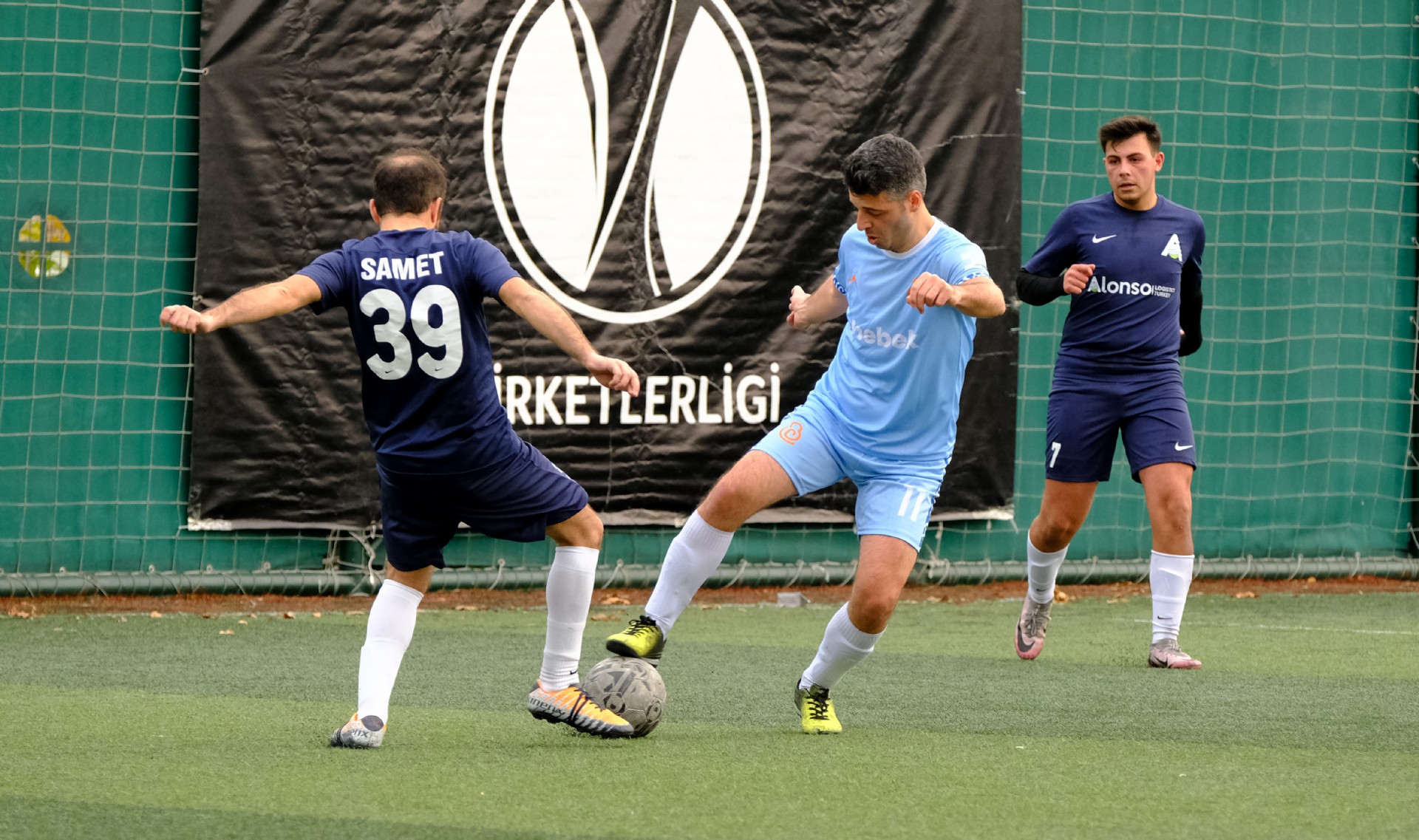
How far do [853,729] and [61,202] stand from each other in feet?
17.5

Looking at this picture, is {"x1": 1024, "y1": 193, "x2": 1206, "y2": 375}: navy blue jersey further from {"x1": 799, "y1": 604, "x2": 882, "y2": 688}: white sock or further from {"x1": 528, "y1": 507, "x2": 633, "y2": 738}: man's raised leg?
{"x1": 528, "y1": 507, "x2": 633, "y2": 738}: man's raised leg

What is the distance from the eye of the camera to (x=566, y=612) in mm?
5242

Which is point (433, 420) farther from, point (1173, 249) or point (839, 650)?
point (1173, 249)

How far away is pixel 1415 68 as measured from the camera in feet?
35.9

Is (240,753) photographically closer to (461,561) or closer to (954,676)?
(954,676)

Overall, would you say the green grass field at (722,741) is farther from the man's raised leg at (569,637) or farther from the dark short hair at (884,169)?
the dark short hair at (884,169)

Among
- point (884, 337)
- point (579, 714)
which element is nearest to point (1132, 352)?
point (884, 337)

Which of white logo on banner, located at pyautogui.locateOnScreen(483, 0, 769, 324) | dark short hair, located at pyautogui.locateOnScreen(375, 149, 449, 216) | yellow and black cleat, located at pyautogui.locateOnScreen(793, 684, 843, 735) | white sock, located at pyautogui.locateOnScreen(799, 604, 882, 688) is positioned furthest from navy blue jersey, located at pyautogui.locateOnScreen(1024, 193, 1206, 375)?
dark short hair, located at pyautogui.locateOnScreen(375, 149, 449, 216)

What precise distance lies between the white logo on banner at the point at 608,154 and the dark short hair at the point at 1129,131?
279 cm

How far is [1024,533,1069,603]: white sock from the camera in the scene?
7414 millimetres

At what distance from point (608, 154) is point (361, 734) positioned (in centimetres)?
501

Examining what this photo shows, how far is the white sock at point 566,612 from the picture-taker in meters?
5.22

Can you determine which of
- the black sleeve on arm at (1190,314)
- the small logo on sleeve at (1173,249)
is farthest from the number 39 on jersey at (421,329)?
the black sleeve on arm at (1190,314)

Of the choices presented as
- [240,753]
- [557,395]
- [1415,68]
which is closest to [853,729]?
[240,753]
